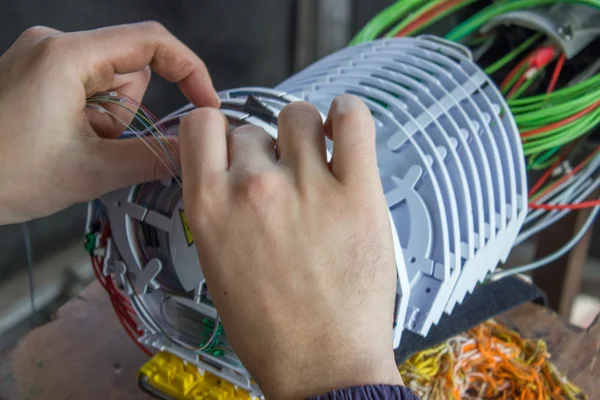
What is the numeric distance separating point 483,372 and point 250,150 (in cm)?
56

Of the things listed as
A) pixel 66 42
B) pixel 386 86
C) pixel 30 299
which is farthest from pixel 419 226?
pixel 30 299

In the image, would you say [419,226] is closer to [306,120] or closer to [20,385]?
[306,120]

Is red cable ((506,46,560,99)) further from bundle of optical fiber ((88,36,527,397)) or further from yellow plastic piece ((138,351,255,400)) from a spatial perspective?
yellow plastic piece ((138,351,255,400))

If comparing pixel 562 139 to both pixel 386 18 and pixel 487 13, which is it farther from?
pixel 386 18

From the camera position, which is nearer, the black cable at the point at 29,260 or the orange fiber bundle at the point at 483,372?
the orange fiber bundle at the point at 483,372

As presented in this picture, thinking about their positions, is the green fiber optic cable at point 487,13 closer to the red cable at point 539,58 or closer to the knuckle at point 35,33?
the red cable at point 539,58

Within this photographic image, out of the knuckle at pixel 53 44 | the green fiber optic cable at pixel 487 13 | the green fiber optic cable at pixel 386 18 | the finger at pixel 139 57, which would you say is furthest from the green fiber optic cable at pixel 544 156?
the knuckle at pixel 53 44

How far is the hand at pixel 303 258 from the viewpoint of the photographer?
1.52ft

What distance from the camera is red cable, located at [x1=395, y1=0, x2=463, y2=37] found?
1.07 m

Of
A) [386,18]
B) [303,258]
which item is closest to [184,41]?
[386,18]

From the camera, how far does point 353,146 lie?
0.48 meters

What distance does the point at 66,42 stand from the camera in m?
0.62

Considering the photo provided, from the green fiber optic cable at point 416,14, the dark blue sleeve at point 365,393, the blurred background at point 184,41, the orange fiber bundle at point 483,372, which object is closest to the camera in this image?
the dark blue sleeve at point 365,393

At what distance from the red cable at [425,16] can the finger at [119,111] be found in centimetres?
55
